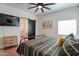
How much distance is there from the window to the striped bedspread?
0.15 m

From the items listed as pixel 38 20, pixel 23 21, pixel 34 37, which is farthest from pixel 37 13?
pixel 34 37

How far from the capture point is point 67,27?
0.93 meters

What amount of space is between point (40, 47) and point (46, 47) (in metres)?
0.07

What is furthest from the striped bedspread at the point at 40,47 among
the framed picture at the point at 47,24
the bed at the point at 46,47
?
the framed picture at the point at 47,24

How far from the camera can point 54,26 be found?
0.98 metres

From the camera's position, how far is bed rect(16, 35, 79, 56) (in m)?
0.83

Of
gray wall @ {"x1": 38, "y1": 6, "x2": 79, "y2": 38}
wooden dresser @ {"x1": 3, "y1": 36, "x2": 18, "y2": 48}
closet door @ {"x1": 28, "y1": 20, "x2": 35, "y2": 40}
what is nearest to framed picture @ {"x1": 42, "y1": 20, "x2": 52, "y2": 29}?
gray wall @ {"x1": 38, "y1": 6, "x2": 79, "y2": 38}

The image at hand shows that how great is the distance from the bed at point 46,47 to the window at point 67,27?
6 cm

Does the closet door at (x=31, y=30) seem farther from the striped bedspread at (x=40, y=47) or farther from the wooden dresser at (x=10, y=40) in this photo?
the wooden dresser at (x=10, y=40)

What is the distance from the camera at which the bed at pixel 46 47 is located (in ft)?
2.74

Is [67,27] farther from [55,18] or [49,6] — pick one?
[49,6]

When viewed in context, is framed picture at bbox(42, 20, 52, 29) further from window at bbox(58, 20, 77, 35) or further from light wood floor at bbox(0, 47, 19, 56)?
light wood floor at bbox(0, 47, 19, 56)

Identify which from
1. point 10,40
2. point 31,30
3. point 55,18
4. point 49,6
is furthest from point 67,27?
point 10,40

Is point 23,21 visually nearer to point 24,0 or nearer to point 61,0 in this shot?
point 24,0
